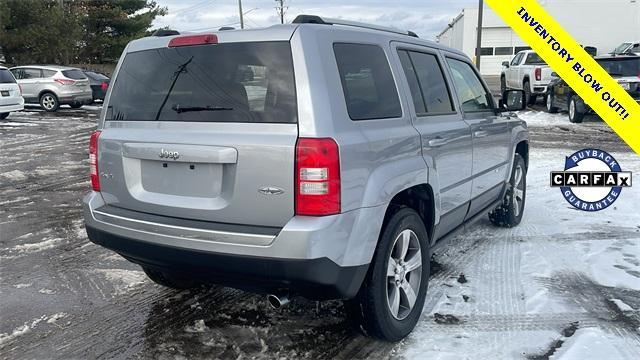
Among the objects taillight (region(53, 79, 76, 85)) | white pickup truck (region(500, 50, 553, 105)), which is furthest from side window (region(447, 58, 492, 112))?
taillight (region(53, 79, 76, 85))

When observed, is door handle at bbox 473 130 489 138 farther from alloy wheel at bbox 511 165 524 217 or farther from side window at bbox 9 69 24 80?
side window at bbox 9 69 24 80

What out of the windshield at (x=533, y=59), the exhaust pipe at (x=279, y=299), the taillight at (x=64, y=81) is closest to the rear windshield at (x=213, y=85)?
the exhaust pipe at (x=279, y=299)

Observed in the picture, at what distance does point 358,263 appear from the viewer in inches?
113

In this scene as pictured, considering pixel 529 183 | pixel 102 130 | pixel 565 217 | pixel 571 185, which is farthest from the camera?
pixel 529 183

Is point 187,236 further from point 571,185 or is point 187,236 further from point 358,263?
point 571,185

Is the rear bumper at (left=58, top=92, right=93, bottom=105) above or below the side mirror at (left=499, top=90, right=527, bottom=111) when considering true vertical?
below

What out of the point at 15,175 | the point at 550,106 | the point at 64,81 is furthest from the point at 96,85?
the point at 550,106

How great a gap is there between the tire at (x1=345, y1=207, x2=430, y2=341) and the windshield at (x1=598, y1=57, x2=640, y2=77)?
1293 centimetres

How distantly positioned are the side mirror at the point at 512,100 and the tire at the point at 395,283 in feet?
7.31

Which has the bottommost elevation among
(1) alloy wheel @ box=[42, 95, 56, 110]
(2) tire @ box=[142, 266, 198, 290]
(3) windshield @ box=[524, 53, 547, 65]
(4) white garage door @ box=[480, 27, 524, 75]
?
(2) tire @ box=[142, 266, 198, 290]

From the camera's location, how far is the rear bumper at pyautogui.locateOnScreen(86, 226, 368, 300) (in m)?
2.71

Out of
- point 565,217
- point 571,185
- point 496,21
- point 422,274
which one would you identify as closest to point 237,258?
point 422,274

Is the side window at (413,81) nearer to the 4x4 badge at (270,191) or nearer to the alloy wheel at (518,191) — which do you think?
the 4x4 badge at (270,191)

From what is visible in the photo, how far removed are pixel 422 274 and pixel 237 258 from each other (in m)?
1.35
